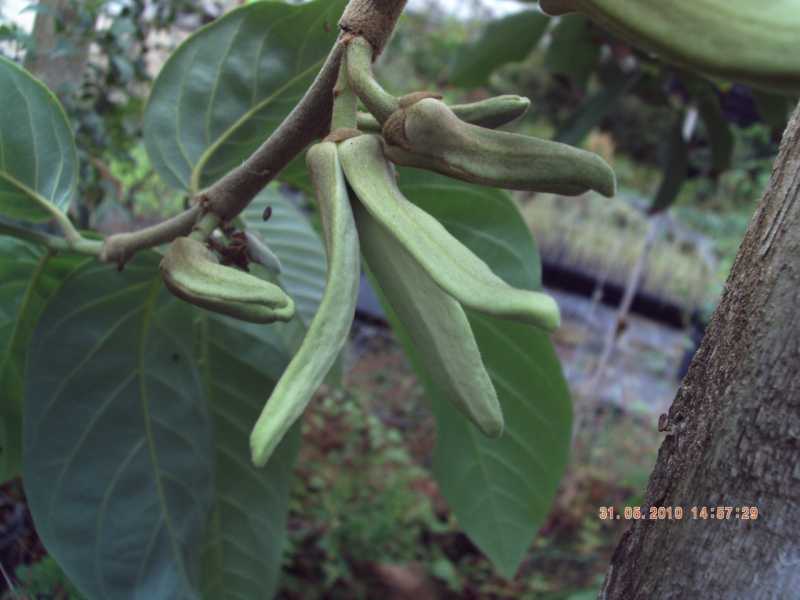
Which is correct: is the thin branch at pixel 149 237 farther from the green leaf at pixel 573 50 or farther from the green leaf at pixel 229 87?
the green leaf at pixel 573 50

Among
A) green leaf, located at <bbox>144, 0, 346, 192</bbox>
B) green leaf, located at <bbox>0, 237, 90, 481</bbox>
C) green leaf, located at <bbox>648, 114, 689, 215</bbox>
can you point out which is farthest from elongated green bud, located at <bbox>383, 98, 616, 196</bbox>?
green leaf, located at <bbox>648, 114, 689, 215</bbox>

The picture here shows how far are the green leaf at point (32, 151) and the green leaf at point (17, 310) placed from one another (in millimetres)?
45

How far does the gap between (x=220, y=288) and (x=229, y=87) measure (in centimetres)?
37

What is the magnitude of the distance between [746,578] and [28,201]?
64 centimetres

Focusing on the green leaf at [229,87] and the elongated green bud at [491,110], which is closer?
the elongated green bud at [491,110]

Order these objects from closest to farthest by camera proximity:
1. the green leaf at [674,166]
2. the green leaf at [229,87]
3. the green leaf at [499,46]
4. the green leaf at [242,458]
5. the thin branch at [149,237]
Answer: the thin branch at [149,237]
the green leaf at [229,87]
the green leaf at [242,458]
the green leaf at [499,46]
the green leaf at [674,166]

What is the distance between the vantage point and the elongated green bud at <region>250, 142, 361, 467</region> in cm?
34

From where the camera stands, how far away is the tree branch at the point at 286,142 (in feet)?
1.55

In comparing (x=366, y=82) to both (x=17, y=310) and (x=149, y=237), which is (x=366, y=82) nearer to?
(x=149, y=237)

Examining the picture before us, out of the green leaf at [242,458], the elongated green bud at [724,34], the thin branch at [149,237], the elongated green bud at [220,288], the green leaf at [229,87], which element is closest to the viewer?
the elongated green bud at [724,34]

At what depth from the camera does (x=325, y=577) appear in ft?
6.43

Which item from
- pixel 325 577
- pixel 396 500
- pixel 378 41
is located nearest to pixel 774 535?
pixel 378 41

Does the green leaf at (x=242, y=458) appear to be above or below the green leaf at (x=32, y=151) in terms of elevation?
below

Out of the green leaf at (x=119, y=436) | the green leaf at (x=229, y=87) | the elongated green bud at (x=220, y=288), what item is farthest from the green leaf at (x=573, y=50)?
the elongated green bud at (x=220, y=288)
